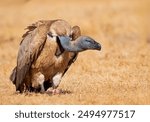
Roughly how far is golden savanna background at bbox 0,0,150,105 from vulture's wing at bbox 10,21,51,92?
297 millimetres

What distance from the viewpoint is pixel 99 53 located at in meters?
16.8

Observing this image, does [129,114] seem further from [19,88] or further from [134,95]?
[19,88]

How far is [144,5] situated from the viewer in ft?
68.2

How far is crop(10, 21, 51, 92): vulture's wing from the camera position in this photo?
1143 centimetres

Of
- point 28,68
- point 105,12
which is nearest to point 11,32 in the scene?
point 105,12

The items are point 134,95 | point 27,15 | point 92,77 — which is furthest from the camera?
point 27,15

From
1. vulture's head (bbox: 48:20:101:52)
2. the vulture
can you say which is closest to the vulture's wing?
the vulture

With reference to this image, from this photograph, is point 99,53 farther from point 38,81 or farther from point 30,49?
point 30,49

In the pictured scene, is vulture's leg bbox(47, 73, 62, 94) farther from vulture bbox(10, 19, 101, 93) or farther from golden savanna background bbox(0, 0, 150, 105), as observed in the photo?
golden savanna background bbox(0, 0, 150, 105)

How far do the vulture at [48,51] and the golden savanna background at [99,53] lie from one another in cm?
29

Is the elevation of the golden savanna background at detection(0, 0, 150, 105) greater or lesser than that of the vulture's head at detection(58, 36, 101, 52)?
lesser

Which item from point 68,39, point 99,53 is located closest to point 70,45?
point 68,39

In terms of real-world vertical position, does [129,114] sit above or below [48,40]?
below

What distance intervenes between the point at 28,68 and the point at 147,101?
1785 mm
